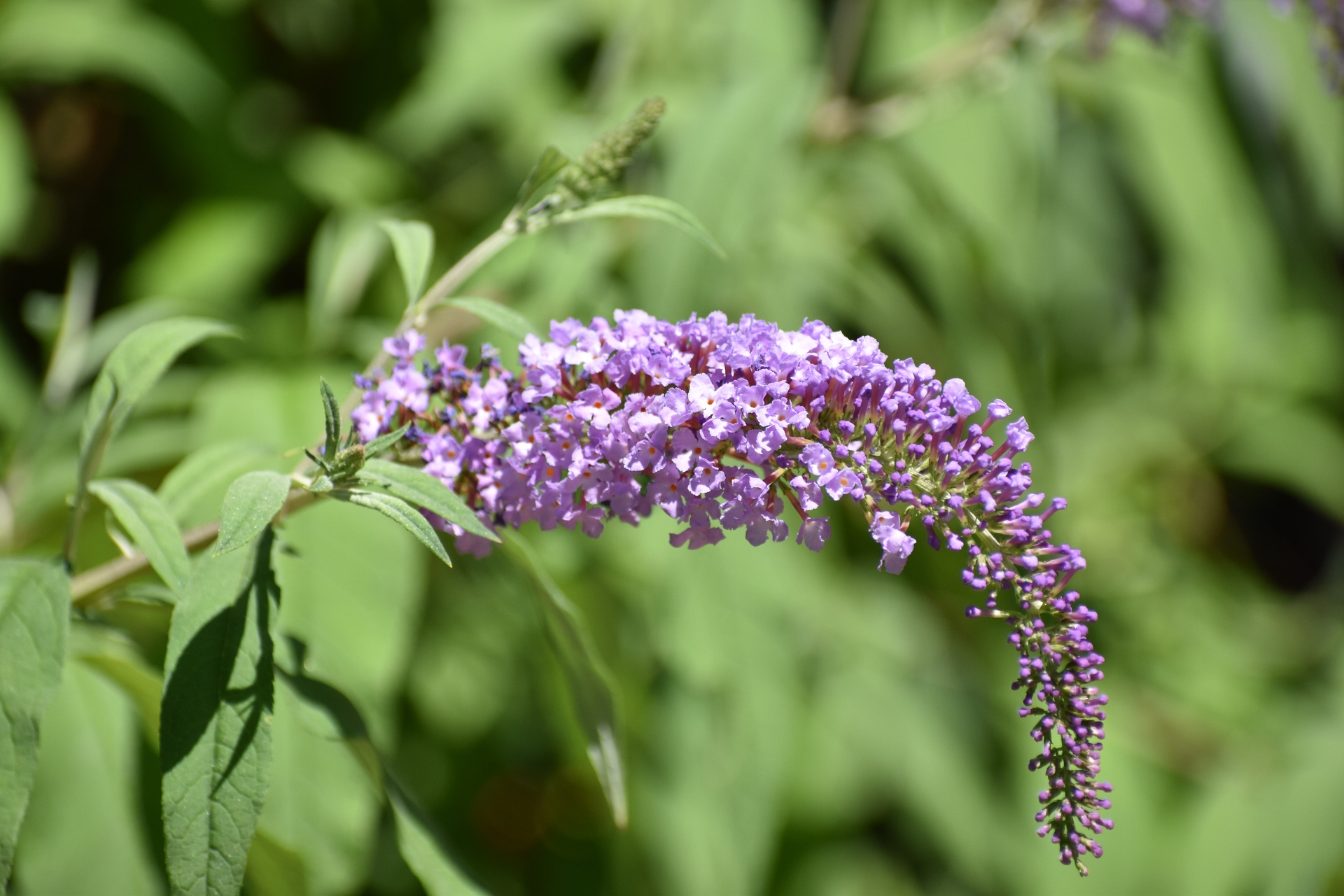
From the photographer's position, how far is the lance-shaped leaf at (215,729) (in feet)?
3.73

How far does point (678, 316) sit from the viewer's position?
2238 mm

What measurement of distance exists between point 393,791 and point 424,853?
0.10 meters

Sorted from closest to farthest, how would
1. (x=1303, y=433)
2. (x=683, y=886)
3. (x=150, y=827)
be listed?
(x=150, y=827) < (x=683, y=886) < (x=1303, y=433)

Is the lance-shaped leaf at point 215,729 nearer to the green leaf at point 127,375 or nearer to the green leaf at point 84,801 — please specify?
the green leaf at point 127,375

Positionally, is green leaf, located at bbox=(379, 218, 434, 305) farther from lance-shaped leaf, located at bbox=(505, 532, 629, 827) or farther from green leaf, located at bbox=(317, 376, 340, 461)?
lance-shaped leaf, located at bbox=(505, 532, 629, 827)

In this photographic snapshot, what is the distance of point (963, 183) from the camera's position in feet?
9.11

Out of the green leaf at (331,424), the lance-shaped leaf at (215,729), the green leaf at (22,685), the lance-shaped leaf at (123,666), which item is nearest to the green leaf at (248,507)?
the green leaf at (331,424)

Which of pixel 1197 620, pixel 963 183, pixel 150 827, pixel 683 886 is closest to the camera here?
pixel 150 827

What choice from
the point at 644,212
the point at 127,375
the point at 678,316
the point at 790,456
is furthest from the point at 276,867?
A: the point at 678,316

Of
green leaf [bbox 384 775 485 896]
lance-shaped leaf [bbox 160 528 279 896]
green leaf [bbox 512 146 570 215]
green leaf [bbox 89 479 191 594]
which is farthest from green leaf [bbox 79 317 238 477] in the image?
green leaf [bbox 384 775 485 896]

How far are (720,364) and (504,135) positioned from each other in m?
2.18

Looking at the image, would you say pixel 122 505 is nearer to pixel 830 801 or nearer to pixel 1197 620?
pixel 830 801

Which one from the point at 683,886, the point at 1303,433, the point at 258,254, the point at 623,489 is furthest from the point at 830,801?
the point at 1303,433

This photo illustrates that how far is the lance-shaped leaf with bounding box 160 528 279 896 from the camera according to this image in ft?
3.73
